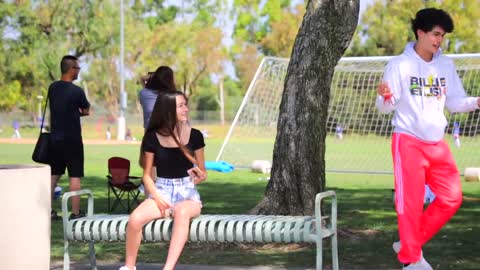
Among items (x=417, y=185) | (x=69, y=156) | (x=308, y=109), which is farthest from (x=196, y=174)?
(x=69, y=156)

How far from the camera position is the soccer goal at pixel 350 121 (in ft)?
79.8

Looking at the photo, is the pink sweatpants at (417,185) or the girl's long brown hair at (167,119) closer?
the pink sweatpants at (417,185)

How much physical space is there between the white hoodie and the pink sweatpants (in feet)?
0.33

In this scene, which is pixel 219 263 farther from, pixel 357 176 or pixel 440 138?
pixel 357 176

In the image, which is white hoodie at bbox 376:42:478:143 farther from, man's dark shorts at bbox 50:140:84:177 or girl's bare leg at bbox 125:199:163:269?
man's dark shorts at bbox 50:140:84:177

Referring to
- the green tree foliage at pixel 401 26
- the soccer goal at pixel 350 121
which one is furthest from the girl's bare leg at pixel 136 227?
the green tree foliage at pixel 401 26

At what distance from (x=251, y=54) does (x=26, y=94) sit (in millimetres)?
21425

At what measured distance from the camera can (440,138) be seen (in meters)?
6.60

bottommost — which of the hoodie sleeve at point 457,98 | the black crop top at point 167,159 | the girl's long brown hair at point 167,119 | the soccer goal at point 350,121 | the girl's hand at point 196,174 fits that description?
the soccer goal at point 350,121

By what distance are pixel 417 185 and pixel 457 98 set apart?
0.76 m

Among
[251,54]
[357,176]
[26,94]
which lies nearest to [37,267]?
[357,176]

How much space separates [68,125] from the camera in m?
10.5

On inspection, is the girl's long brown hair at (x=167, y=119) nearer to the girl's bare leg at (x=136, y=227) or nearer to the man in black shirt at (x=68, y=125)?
the girl's bare leg at (x=136, y=227)

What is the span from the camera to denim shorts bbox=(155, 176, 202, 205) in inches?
263
